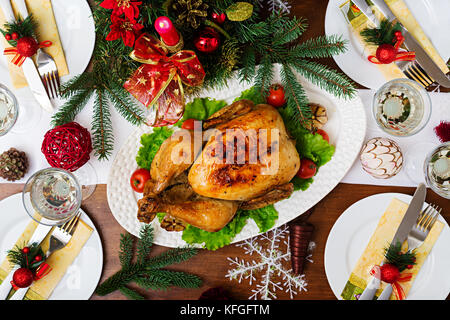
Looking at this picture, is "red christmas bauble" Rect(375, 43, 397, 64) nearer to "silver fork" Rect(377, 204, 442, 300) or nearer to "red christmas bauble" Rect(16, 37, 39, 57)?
"silver fork" Rect(377, 204, 442, 300)

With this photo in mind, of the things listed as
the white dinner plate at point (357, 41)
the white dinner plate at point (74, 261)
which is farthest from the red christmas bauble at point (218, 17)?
the white dinner plate at point (74, 261)

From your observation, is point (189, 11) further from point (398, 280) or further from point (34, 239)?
Result: point (398, 280)

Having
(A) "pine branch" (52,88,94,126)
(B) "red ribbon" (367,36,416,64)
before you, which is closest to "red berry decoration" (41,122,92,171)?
(A) "pine branch" (52,88,94,126)

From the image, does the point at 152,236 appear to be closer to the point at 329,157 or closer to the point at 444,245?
the point at 329,157

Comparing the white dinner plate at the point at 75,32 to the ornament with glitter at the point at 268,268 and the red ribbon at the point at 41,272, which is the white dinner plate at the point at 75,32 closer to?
the red ribbon at the point at 41,272

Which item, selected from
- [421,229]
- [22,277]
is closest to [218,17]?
[421,229]
